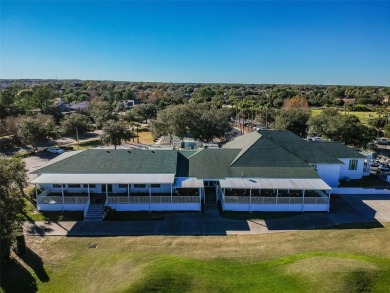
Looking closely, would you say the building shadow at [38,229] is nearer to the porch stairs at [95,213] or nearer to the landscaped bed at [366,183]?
the porch stairs at [95,213]

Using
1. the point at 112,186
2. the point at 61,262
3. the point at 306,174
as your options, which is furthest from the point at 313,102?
the point at 61,262

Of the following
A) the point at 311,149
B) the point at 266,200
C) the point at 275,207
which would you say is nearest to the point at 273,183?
the point at 266,200

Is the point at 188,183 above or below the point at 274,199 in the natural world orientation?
above

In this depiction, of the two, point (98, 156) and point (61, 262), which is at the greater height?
point (98, 156)

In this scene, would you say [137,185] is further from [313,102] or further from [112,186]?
[313,102]

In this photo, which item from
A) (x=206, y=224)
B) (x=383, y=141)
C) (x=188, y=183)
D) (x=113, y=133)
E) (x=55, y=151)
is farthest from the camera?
(x=383, y=141)

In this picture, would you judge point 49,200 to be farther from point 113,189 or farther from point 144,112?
point 144,112
